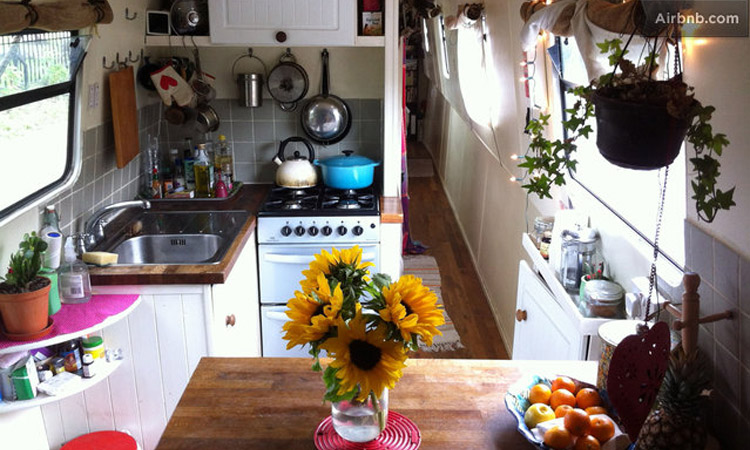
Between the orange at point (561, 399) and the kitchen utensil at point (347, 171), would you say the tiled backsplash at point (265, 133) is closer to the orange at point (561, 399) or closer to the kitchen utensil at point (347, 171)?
the kitchen utensil at point (347, 171)

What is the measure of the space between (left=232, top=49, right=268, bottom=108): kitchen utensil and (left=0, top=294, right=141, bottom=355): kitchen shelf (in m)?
1.53

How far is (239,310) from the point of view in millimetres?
3078

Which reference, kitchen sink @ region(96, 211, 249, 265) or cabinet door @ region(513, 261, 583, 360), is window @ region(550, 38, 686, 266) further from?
kitchen sink @ region(96, 211, 249, 265)

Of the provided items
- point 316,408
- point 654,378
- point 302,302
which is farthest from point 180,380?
point 654,378

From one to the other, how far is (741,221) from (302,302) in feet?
3.05

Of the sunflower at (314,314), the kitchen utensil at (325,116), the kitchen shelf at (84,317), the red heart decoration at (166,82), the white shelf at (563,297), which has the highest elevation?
the red heart decoration at (166,82)

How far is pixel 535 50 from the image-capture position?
2930 millimetres

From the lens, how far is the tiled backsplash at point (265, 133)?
3846 millimetres

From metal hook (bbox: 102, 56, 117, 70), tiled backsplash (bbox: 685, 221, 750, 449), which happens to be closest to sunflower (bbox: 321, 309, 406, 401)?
tiled backsplash (bbox: 685, 221, 750, 449)

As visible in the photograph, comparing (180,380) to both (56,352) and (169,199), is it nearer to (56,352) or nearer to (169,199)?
(56,352)

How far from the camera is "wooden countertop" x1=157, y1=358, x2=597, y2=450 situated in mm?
1525

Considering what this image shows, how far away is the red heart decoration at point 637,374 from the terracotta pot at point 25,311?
175 centimetres

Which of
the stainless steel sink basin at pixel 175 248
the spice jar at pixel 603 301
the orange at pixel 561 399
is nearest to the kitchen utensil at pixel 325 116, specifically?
the stainless steel sink basin at pixel 175 248

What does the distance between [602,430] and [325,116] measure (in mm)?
2730
